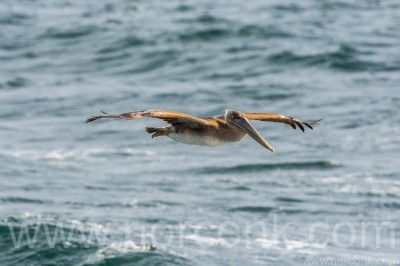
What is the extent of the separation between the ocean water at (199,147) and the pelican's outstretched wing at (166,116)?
9.39 metres

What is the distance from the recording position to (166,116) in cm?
1114

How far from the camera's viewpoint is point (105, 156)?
28.6m

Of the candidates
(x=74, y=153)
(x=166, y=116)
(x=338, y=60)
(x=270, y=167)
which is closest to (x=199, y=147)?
(x=270, y=167)

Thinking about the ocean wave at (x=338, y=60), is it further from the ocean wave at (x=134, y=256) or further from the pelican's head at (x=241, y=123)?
the pelican's head at (x=241, y=123)

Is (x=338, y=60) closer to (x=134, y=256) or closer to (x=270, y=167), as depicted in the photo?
(x=270, y=167)

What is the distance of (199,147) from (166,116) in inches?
713

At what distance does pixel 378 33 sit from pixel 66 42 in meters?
11.8

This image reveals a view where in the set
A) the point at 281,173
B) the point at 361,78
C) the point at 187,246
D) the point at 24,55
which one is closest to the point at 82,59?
the point at 24,55

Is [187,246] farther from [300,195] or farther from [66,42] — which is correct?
[66,42]

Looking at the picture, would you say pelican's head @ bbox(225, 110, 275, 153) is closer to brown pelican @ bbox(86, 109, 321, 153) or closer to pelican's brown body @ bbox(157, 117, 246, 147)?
brown pelican @ bbox(86, 109, 321, 153)

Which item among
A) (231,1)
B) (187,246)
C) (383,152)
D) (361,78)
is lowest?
(187,246)

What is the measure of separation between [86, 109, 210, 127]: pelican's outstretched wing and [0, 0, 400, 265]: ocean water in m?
9.39

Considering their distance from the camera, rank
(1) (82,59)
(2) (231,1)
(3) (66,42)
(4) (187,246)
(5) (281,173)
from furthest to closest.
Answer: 1. (2) (231,1)
2. (3) (66,42)
3. (1) (82,59)
4. (5) (281,173)
5. (4) (187,246)

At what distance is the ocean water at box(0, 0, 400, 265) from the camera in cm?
2217
